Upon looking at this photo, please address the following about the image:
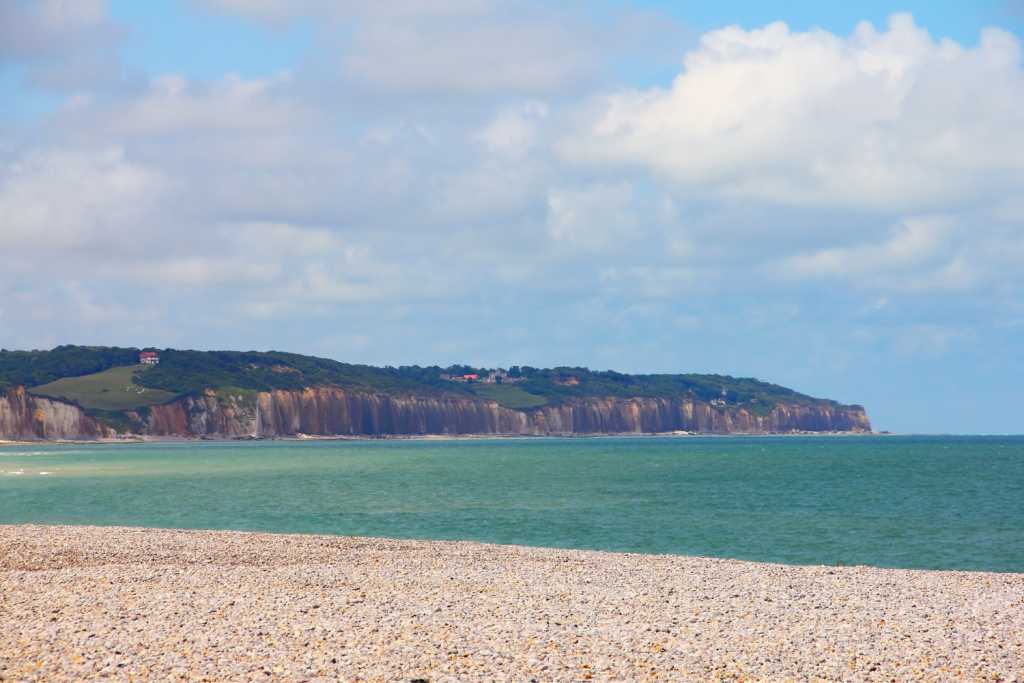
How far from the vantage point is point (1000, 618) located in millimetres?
17500

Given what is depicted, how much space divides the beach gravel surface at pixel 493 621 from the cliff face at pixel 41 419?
17660 cm

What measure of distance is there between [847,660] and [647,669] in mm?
3116

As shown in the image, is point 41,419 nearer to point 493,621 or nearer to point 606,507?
point 606,507

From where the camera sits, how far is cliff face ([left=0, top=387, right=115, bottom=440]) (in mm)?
180375

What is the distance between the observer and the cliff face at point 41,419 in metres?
180

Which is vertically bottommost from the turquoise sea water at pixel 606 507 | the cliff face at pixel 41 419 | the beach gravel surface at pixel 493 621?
the turquoise sea water at pixel 606 507

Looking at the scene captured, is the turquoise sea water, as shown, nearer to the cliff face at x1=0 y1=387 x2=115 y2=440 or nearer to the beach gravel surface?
the beach gravel surface

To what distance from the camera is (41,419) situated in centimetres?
18788

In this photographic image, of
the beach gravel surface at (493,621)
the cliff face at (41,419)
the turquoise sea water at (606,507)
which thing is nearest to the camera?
the beach gravel surface at (493,621)

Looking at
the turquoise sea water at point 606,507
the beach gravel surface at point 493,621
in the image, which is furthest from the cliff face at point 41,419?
the beach gravel surface at point 493,621

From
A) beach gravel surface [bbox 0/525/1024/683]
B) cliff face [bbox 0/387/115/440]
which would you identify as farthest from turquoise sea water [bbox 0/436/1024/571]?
cliff face [bbox 0/387/115/440]

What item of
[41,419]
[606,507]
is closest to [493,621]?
[606,507]

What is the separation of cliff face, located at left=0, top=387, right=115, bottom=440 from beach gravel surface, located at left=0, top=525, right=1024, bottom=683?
6953 inches

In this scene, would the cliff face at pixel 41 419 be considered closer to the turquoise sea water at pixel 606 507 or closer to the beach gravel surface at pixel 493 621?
the turquoise sea water at pixel 606 507
